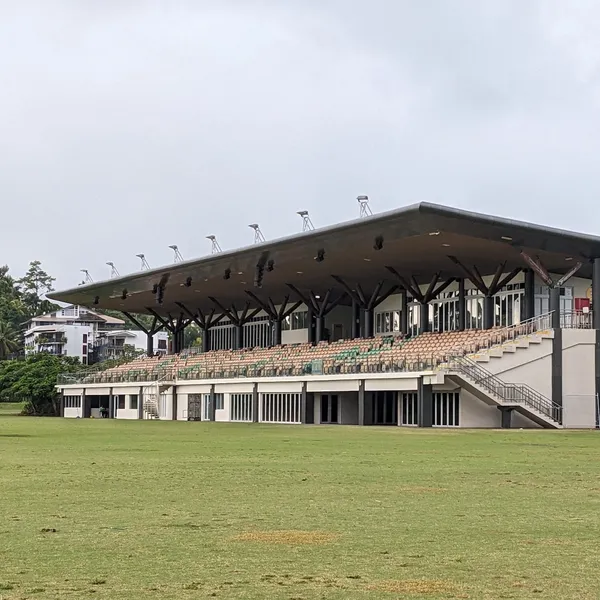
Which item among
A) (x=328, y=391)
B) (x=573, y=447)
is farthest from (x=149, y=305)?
(x=573, y=447)

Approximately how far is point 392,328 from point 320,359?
9.40m

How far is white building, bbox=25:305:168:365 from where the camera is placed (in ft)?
461

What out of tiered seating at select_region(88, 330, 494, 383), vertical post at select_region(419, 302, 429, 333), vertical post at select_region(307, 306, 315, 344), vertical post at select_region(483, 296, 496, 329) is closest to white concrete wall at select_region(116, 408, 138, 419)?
tiered seating at select_region(88, 330, 494, 383)

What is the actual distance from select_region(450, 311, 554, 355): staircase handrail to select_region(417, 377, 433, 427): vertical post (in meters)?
2.02

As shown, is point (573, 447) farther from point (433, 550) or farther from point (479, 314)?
point (479, 314)

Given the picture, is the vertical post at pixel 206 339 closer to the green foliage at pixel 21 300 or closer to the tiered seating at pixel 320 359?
the tiered seating at pixel 320 359

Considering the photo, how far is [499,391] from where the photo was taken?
47125 mm

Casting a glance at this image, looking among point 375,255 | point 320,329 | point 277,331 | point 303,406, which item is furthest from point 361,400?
point 277,331

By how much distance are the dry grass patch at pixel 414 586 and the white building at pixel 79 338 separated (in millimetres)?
128551

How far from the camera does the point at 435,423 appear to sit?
167 feet

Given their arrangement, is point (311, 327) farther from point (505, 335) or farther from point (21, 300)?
point (21, 300)

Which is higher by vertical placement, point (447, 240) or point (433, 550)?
point (447, 240)

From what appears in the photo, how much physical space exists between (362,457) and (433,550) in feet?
45.2

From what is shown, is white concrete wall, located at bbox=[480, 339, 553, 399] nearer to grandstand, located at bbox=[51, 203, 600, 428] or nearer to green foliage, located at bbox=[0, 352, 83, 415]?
grandstand, located at bbox=[51, 203, 600, 428]
